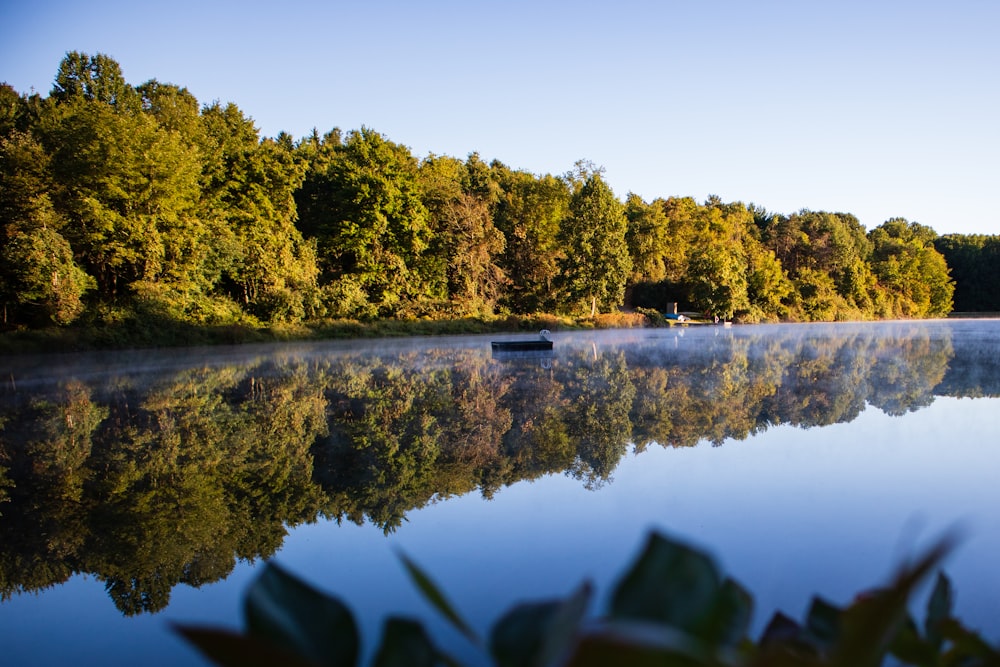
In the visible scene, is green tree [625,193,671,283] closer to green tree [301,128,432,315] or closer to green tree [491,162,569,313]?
green tree [491,162,569,313]

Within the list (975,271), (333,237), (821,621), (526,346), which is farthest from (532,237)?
(975,271)

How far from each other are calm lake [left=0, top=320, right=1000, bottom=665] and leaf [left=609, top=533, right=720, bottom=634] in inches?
1.0

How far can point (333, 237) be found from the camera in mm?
33594

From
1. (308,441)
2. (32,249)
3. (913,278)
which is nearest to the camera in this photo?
(308,441)

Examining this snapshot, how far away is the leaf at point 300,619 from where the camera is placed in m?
0.52

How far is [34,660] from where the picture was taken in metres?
2.27

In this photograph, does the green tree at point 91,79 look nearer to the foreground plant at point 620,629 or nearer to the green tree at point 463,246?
the green tree at point 463,246

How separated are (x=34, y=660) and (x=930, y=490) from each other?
4.29m

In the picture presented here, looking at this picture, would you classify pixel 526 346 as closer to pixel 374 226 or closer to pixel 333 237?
pixel 374 226

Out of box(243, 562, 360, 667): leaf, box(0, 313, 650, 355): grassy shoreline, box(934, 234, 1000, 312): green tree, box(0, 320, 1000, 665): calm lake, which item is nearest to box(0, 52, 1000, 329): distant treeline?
box(0, 313, 650, 355): grassy shoreline

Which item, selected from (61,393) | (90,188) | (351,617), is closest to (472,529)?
(351,617)

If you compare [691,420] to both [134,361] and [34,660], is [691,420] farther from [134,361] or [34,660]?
[134,361]

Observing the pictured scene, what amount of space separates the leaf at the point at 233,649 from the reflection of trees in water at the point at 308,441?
2.76 meters

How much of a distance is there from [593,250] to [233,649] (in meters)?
37.3
